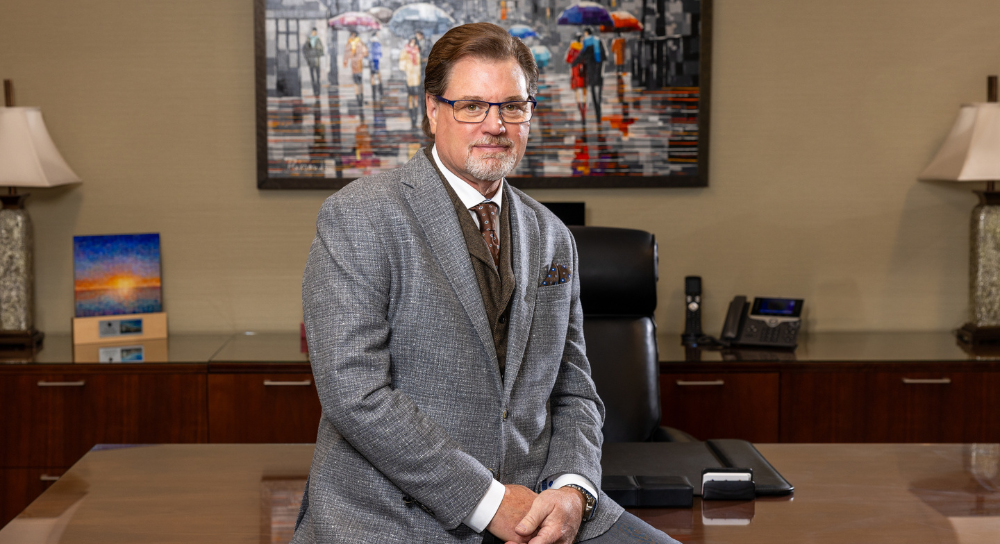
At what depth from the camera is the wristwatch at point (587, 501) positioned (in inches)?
58.4

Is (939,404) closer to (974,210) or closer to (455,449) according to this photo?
(974,210)

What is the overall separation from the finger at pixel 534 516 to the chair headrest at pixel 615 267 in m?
1.09

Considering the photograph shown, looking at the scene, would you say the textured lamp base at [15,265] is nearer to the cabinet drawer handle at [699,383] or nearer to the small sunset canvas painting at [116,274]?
the small sunset canvas painting at [116,274]

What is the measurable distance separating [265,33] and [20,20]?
944mm

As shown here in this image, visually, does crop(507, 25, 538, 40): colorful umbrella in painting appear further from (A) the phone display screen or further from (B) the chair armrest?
(B) the chair armrest

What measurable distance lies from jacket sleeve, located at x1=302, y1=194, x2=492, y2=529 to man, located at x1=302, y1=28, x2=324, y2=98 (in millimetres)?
2115

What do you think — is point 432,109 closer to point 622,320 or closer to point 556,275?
point 556,275

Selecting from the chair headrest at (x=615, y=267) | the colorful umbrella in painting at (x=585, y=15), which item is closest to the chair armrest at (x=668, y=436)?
the chair headrest at (x=615, y=267)

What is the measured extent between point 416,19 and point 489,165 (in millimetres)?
2045

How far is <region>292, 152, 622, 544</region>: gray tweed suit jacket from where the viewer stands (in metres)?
1.38

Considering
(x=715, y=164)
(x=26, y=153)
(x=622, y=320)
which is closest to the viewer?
(x=622, y=320)

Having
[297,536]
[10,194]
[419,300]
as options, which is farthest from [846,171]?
[10,194]

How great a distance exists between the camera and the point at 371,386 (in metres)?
1.39

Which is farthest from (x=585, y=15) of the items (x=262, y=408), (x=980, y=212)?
(x=262, y=408)
